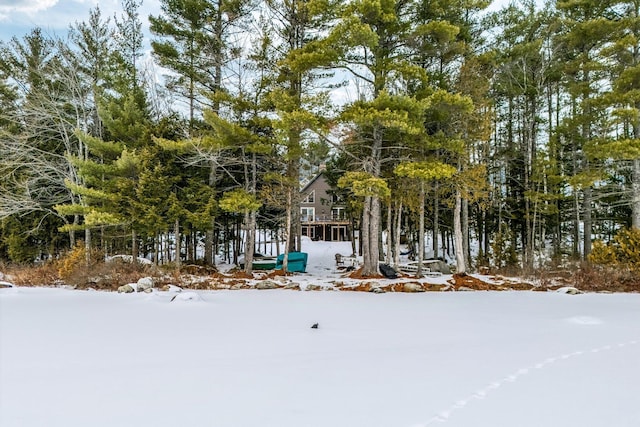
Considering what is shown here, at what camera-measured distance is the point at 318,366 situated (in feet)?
11.7

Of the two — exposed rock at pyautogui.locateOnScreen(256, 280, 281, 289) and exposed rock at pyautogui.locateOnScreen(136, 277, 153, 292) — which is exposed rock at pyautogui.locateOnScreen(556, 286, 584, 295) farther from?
exposed rock at pyautogui.locateOnScreen(136, 277, 153, 292)

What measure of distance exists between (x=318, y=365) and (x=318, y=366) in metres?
0.03

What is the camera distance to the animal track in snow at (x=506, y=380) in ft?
8.43

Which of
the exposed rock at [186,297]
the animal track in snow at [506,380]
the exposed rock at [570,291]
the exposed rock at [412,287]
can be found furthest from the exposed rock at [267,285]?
the animal track in snow at [506,380]

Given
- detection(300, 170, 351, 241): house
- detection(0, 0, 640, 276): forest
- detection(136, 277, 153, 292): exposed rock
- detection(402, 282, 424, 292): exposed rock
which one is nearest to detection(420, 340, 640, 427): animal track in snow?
detection(402, 282, 424, 292): exposed rock

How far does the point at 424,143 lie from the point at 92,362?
30.6ft

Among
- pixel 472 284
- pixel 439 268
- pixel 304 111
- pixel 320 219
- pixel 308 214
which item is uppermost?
pixel 304 111

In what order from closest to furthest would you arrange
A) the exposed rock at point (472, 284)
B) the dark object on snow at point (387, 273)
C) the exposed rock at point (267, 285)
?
the exposed rock at point (472, 284) → the exposed rock at point (267, 285) → the dark object on snow at point (387, 273)

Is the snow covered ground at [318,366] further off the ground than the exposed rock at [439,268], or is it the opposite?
the snow covered ground at [318,366]

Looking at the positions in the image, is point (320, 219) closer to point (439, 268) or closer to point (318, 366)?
point (439, 268)

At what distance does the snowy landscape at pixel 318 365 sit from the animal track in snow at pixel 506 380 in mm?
17

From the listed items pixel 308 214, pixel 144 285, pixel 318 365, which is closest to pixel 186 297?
pixel 144 285

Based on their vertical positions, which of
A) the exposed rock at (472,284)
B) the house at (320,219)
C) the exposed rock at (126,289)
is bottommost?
the exposed rock at (472,284)

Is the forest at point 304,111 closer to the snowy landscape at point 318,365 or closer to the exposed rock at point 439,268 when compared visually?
the exposed rock at point 439,268
